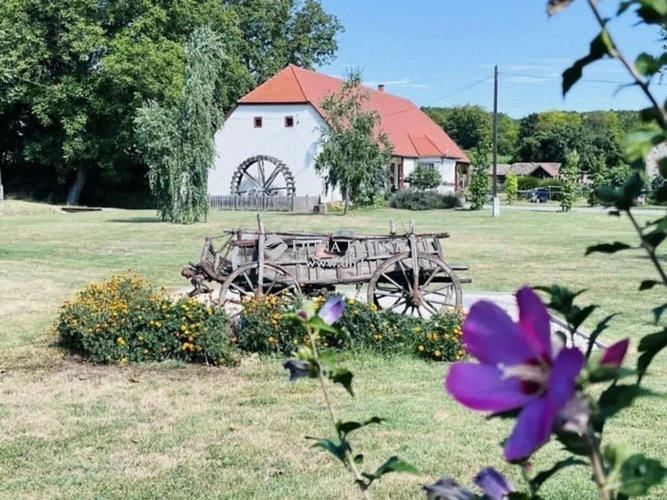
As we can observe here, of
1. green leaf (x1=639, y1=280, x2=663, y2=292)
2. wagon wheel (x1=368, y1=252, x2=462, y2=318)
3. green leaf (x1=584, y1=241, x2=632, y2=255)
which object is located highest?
green leaf (x1=584, y1=241, x2=632, y2=255)

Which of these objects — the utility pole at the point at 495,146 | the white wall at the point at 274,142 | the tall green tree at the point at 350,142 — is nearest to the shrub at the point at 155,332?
the tall green tree at the point at 350,142

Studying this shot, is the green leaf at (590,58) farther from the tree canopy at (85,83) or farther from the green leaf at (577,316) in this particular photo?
the tree canopy at (85,83)

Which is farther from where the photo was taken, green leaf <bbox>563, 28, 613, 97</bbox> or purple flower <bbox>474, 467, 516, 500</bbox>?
purple flower <bbox>474, 467, 516, 500</bbox>

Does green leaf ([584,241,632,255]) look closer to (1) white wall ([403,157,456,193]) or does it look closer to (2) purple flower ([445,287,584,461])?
(2) purple flower ([445,287,584,461])

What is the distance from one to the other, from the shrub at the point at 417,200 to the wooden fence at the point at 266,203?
411 centimetres

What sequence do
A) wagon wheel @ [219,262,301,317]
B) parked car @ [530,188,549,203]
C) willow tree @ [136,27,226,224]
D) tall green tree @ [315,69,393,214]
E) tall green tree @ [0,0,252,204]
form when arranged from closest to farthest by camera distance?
wagon wheel @ [219,262,301,317]
willow tree @ [136,27,226,224]
tall green tree @ [315,69,393,214]
tall green tree @ [0,0,252,204]
parked car @ [530,188,549,203]

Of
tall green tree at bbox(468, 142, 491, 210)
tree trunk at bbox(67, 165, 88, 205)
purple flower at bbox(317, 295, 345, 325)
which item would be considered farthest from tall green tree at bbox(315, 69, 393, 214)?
purple flower at bbox(317, 295, 345, 325)

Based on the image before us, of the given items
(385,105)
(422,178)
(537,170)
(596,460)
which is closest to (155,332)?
(596,460)

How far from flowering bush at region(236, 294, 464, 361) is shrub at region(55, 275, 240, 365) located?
26cm

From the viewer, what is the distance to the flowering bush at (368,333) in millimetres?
6969

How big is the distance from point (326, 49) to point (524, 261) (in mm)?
36283

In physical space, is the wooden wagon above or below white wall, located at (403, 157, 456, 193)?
below

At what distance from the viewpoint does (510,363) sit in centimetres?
54

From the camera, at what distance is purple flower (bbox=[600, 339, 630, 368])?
563mm
